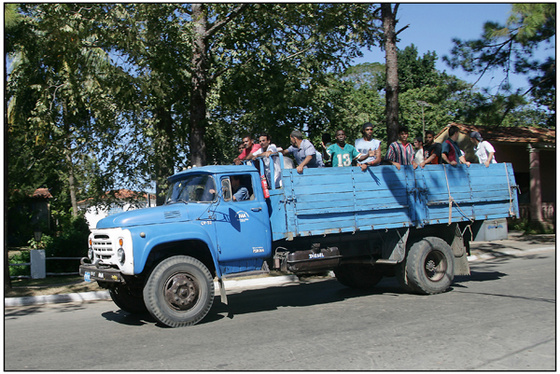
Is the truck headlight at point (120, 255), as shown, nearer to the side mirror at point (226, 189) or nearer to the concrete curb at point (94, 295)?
the side mirror at point (226, 189)

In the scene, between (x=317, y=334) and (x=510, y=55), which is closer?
(x=317, y=334)

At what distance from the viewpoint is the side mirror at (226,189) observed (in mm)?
7861

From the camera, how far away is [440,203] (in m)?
9.21

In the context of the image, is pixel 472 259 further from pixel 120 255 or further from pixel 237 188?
pixel 120 255

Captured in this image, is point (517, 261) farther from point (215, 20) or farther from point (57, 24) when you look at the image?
point (57, 24)

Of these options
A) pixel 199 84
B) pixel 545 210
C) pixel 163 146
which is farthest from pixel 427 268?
pixel 545 210

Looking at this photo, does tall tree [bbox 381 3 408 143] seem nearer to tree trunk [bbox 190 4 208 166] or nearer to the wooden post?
tree trunk [bbox 190 4 208 166]

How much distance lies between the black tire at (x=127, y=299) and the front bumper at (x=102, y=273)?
582 mm

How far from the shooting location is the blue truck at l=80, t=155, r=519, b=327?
7211 mm

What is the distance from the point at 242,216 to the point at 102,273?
83.5 inches

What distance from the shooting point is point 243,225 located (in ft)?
25.9

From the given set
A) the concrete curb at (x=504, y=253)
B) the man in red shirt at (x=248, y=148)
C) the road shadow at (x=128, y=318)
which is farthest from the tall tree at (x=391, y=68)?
the road shadow at (x=128, y=318)

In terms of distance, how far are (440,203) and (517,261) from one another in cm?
569

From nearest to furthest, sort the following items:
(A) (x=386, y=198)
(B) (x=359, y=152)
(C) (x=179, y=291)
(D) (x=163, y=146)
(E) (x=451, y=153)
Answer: (C) (x=179, y=291)
(A) (x=386, y=198)
(B) (x=359, y=152)
(E) (x=451, y=153)
(D) (x=163, y=146)
